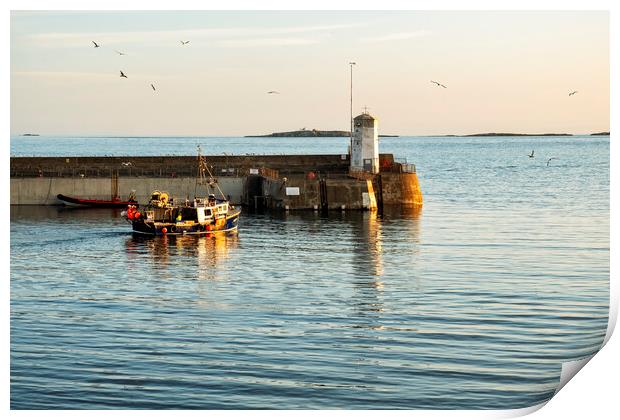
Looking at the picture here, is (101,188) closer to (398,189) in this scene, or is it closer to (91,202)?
(91,202)

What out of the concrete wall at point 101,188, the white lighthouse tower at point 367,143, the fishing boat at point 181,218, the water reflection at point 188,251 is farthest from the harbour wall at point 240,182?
the water reflection at point 188,251

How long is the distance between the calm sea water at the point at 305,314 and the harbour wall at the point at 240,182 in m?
7.05

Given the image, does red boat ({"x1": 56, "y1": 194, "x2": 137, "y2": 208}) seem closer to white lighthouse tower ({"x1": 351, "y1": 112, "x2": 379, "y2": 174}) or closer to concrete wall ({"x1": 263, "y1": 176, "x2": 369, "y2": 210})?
concrete wall ({"x1": 263, "y1": 176, "x2": 369, "y2": 210})

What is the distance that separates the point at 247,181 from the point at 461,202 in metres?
22.3

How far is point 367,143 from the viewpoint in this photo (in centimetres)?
8044

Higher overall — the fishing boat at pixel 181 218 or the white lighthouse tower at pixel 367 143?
the white lighthouse tower at pixel 367 143

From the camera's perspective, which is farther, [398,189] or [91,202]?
[91,202]

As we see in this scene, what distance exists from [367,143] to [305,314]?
151ft

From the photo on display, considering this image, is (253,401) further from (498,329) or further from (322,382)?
(498,329)

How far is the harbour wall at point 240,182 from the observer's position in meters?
76.7

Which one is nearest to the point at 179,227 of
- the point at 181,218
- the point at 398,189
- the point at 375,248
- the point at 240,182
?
the point at 181,218

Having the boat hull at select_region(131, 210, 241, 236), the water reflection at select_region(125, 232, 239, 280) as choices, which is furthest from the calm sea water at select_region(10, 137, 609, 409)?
the boat hull at select_region(131, 210, 241, 236)

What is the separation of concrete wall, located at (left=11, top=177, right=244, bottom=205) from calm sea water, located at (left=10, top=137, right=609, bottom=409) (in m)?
10.8

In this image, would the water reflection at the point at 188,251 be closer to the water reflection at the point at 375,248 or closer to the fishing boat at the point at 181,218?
the fishing boat at the point at 181,218
